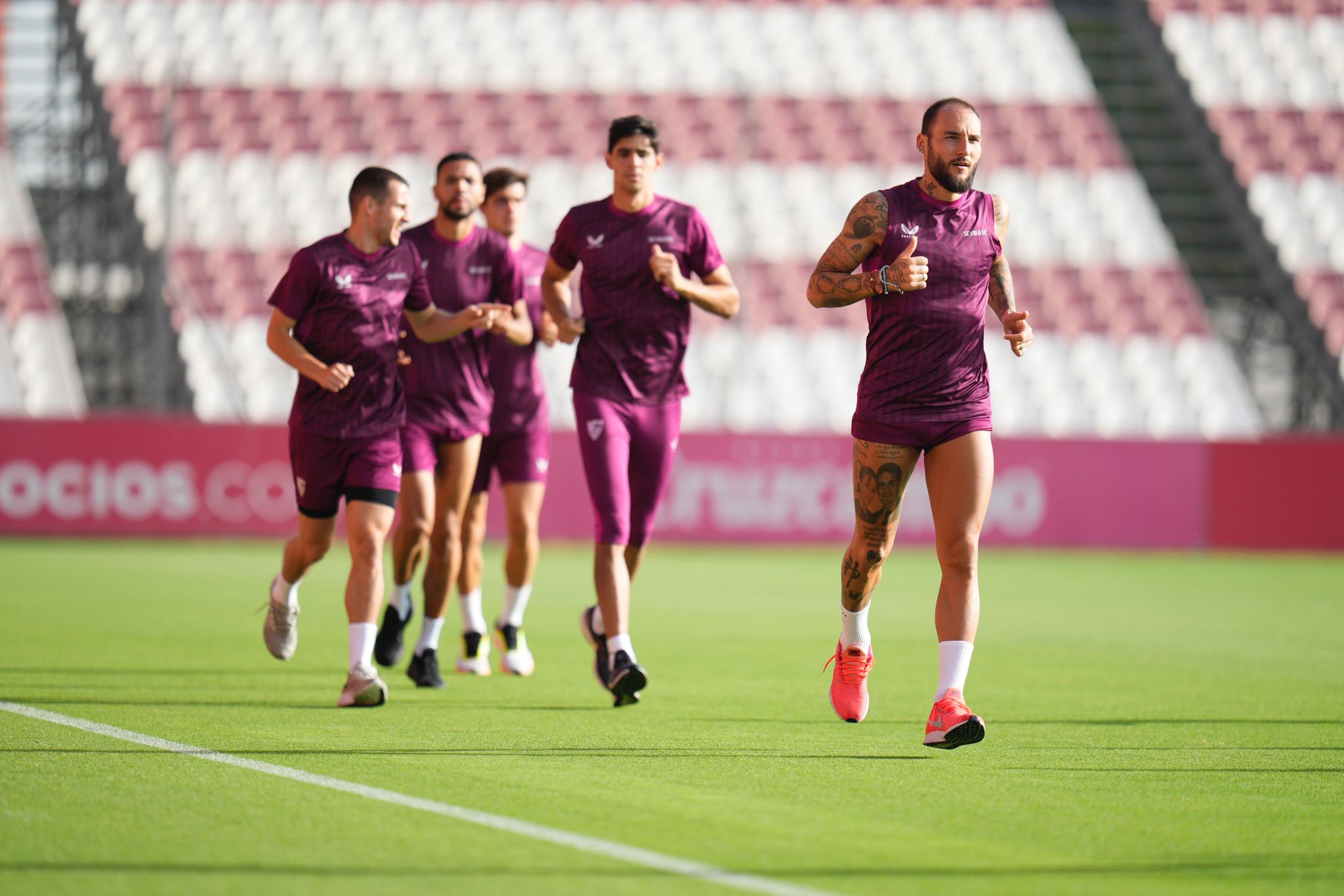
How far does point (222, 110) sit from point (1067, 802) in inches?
848

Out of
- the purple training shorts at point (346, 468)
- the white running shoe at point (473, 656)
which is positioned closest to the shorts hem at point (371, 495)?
the purple training shorts at point (346, 468)

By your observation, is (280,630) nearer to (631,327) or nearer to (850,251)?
(631,327)

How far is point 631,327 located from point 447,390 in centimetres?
110

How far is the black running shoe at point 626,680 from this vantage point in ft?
24.1

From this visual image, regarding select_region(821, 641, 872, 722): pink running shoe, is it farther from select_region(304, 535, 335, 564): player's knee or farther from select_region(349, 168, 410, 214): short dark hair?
select_region(349, 168, 410, 214): short dark hair

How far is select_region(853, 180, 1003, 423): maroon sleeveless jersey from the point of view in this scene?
663 centimetres

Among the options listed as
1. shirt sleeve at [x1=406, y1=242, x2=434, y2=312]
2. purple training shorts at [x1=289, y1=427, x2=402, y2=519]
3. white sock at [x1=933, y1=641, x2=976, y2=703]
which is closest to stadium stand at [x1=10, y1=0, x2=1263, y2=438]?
shirt sleeve at [x1=406, y1=242, x2=434, y2=312]

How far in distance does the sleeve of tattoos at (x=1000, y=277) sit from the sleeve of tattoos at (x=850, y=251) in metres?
0.49

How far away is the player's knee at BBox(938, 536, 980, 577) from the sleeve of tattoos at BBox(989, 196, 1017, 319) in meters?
0.94

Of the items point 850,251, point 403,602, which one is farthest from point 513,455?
point 850,251

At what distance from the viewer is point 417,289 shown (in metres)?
7.99

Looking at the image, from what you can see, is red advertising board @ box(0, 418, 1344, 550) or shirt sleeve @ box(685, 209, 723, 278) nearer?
shirt sleeve @ box(685, 209, 723, 278)

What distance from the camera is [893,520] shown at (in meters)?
6.82

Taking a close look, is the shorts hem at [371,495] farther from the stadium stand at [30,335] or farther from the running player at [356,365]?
the stadium stand at [30,335]
